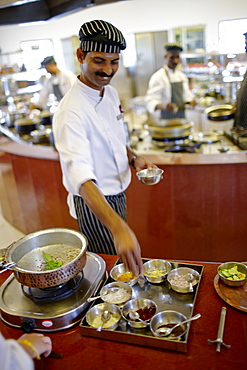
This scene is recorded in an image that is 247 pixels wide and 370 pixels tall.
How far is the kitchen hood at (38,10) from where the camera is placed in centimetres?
243

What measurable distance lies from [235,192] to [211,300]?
147 cm

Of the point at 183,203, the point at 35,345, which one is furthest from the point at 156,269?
the point at 183,203

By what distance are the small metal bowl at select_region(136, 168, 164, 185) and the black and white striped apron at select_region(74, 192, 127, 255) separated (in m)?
0.21

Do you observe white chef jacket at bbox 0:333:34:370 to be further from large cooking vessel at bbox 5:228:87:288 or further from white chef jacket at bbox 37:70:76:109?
white chef jacket at bbox 37:70:76:109

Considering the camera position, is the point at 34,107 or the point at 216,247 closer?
the point at 216,247

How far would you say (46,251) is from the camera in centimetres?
157

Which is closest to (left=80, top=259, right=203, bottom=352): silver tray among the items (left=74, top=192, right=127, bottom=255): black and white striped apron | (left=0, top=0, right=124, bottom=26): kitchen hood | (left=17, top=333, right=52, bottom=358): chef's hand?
(left=17, top=333, right=52, bottom=358): chef's hand

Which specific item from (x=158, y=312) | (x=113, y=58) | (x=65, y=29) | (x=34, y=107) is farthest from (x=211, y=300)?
(x=65, y=29)

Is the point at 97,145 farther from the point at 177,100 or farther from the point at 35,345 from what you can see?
the point at 177,100

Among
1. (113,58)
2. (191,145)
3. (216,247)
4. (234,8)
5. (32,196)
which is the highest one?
(234,8)

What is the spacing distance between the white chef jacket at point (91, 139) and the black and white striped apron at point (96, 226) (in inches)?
3.1

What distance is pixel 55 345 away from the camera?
1.24 m

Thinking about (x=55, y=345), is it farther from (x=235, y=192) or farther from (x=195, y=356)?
(x=235, y=192)

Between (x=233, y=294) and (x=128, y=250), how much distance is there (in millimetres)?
515
